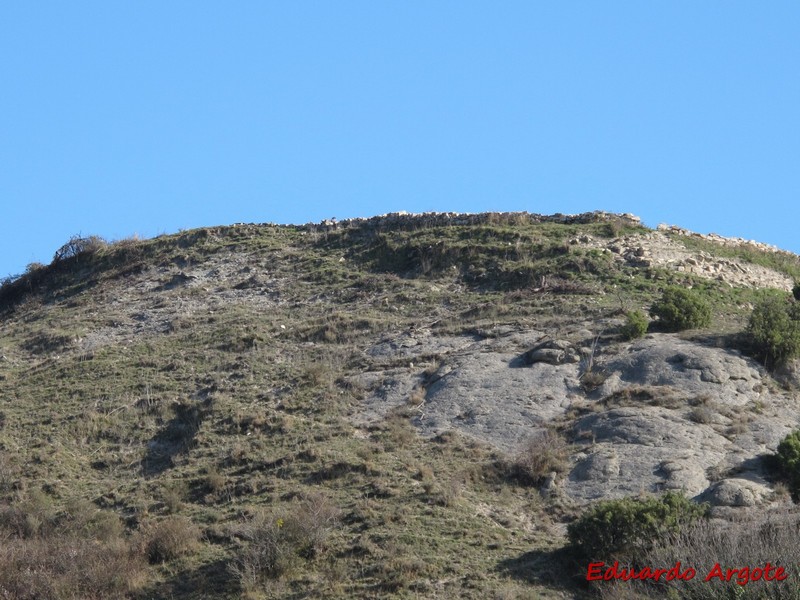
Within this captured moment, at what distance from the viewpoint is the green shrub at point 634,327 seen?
29.8 meters

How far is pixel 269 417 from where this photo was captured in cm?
2800

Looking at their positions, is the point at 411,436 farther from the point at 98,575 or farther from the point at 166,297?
the point at 166,297

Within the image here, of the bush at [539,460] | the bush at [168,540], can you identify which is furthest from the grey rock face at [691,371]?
the bush at [168,540]

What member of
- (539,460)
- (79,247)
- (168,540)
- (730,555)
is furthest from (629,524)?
(79,247)

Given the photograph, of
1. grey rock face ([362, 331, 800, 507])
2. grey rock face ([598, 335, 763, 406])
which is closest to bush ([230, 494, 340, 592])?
grey rock face ([362, 331, 800, 507])

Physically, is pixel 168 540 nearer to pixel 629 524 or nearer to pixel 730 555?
pixel 629 524

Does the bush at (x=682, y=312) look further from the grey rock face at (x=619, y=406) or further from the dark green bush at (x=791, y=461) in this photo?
the dark green bush at (x=791, y=461)

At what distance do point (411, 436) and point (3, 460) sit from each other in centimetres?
940

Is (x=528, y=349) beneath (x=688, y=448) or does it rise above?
above

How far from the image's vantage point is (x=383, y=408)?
92.7 feet

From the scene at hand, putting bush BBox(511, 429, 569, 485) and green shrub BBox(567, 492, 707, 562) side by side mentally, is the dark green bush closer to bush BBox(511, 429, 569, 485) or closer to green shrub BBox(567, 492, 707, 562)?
green shrub BBox(567, 492, 707, 562)

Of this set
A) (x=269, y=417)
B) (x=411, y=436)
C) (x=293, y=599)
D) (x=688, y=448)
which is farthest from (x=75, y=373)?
(x=688, y=448)

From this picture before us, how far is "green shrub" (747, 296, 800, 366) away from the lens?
2805cm

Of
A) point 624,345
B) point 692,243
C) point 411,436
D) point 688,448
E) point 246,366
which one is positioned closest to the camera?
point 688,448
